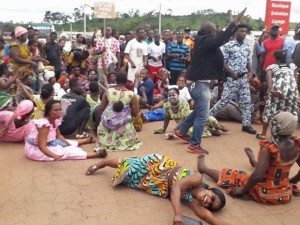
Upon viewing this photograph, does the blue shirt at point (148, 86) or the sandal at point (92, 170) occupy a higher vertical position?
the blue shirt at point (148, 86)

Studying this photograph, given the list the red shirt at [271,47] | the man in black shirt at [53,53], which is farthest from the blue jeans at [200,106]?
the man in black shirt at [53,53]

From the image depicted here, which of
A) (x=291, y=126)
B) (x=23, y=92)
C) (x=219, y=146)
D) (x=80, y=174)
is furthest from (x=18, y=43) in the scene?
(x=291, y=126)

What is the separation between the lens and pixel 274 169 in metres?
3.51

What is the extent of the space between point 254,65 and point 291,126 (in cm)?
500

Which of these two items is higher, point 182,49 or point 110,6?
point 110,6

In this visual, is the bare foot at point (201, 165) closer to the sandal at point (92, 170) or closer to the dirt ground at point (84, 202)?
the dirt ground at point (84, 202)

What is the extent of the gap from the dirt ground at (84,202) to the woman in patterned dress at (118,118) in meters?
0.62

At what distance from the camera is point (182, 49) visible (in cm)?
913

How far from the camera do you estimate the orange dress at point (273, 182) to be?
3.47m

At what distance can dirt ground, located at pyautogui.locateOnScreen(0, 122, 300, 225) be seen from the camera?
339 centimetres

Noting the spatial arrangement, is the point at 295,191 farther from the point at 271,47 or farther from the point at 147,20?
the point at 147,20

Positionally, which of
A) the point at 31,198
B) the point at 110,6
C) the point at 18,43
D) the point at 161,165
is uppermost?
the point at 110,6

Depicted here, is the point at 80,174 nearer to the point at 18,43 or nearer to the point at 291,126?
the point at 291,126

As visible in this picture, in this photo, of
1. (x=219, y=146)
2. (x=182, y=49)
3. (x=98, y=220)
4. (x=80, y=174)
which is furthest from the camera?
(x=182, y=49)
